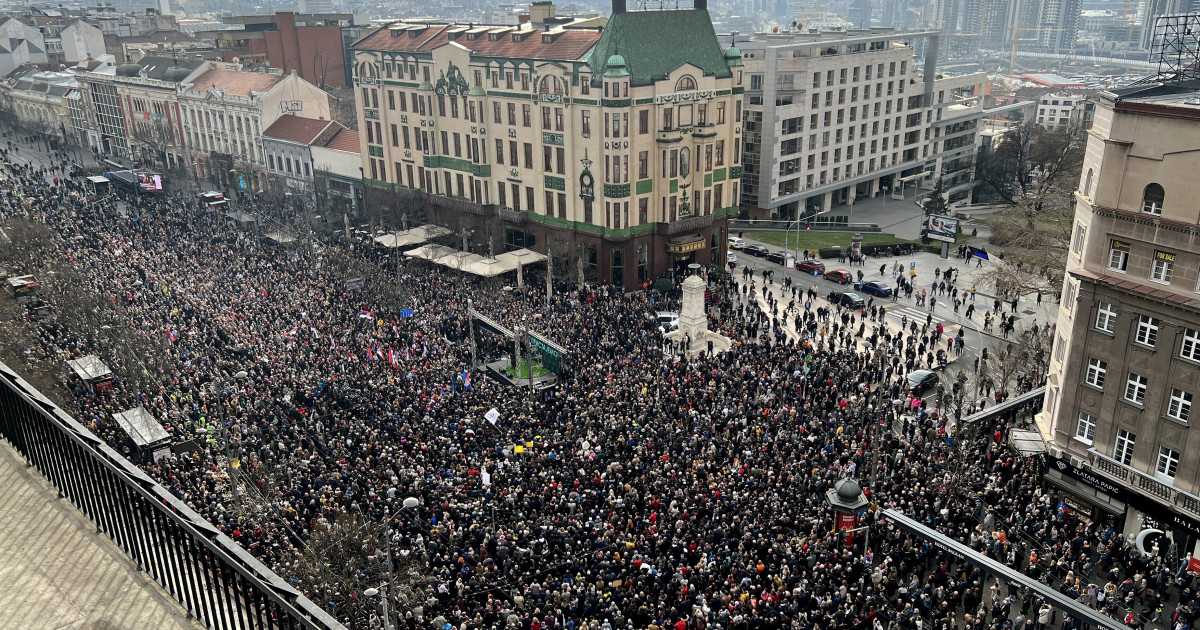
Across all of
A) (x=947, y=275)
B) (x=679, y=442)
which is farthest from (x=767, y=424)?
(x=947, y=275)

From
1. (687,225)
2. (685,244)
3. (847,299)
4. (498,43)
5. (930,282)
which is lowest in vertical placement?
(930,282)

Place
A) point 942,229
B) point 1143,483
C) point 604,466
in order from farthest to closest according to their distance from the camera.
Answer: point 942,229, point 604,466, point 1143,483

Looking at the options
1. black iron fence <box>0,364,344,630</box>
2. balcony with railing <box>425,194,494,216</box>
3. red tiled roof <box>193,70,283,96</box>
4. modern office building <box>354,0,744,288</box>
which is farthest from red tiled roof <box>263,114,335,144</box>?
black iron fence <box>0,364,344,630</box>

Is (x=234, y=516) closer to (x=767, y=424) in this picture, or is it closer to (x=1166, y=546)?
(x=767, y=424)

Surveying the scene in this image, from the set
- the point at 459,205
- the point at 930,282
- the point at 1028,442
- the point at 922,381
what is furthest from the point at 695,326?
the point at 459,205

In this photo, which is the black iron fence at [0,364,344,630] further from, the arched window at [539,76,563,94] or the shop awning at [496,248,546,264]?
the arched window at [539,76,563,94]

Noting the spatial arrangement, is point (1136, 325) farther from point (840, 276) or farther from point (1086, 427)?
point (840, 276)
